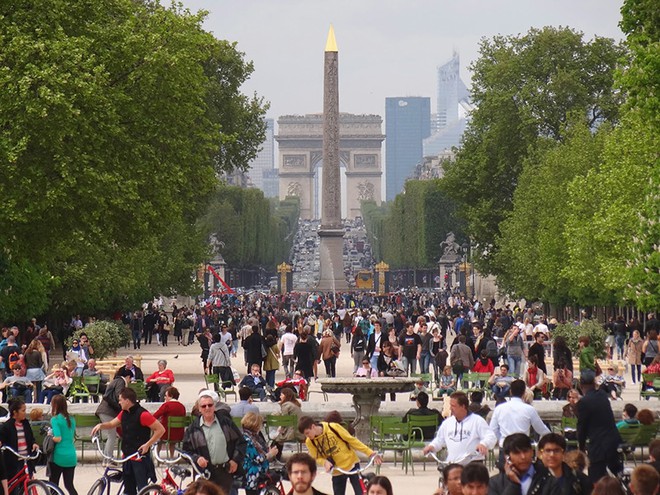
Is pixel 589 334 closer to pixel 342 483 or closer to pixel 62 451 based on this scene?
pixel 62 451

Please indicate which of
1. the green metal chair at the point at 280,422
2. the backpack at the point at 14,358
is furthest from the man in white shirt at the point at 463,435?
the backpack at the point at 14,358

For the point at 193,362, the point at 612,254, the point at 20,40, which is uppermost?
the point at 20,40

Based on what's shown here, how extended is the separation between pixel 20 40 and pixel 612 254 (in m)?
18.5

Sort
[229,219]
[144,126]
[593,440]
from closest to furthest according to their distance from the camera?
[593,440], [144,126], [229,219]

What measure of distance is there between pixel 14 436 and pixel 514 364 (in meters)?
18.8

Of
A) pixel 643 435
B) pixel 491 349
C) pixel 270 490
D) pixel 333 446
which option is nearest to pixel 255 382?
pixel 491 349

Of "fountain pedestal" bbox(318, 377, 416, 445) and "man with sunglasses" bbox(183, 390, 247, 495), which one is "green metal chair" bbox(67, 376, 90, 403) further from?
"man with sunglasses" bbox(183, 390, 247, 495)

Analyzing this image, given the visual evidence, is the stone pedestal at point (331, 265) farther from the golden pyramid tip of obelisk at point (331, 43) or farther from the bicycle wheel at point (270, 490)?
the bicycle wheel at point (270, 490)

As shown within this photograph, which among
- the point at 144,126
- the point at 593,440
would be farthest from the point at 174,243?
the point at 593,440

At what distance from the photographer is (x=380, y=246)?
156 m

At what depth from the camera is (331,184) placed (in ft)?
294

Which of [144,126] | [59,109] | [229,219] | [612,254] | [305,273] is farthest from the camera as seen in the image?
[305,273]

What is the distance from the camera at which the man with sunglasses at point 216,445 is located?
13039mm

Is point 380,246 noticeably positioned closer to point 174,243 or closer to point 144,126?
point 174,243
